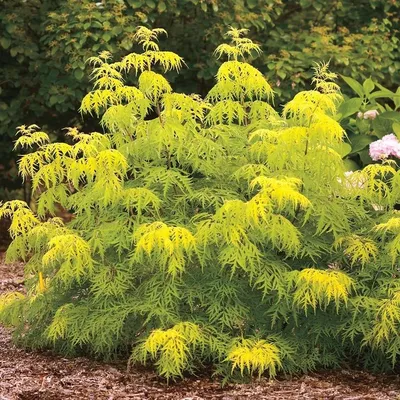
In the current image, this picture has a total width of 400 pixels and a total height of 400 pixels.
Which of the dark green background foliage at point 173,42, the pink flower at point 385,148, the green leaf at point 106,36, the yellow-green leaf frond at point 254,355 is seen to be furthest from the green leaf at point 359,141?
the yellow-green leaf frond at point 254,355

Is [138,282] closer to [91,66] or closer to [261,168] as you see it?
[261,168]

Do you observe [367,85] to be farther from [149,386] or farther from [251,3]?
[149,386]

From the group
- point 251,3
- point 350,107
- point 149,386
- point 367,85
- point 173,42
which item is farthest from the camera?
point 173,42

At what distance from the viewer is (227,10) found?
26.8 ft

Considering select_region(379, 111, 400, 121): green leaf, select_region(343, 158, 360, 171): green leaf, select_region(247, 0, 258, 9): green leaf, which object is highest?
select_region(247, 0, 258, 9): green leaf

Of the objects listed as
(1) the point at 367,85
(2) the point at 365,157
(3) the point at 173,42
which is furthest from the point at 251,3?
(2) the point at 365,157

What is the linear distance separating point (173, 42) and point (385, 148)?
2.81 meters

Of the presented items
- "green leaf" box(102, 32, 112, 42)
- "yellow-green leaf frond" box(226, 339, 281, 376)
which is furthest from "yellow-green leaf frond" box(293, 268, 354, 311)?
"green leaf" box(102, 32, 112, 42)

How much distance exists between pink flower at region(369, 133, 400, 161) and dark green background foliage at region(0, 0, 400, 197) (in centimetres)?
175

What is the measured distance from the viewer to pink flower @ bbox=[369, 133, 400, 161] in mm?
6281

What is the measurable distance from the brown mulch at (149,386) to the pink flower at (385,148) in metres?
1.95

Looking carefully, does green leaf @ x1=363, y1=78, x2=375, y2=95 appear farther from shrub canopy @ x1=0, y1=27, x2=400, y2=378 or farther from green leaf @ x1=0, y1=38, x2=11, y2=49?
green leaf @ x1=0, y1=38, x2=11, y2=49

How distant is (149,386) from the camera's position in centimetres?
456

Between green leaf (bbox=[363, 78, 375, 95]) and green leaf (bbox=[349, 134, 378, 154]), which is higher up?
green leaf (bbox=[363, 78, 375, 95])
